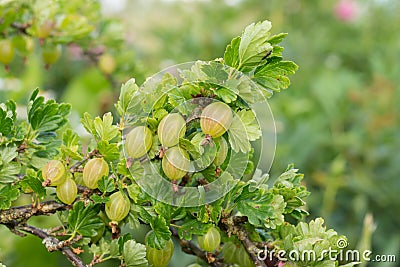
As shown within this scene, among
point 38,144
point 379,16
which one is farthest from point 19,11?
point 379,16

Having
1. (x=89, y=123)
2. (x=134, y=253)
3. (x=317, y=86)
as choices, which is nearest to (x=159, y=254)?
(x=134, y=253)

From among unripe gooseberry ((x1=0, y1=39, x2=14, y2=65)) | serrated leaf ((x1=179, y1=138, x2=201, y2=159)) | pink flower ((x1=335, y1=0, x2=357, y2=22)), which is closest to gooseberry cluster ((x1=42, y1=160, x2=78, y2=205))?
serrated leaf ((x1=179, y1=138, x2=201, y2=159))

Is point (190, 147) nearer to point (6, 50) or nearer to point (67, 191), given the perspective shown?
point (67, 191)

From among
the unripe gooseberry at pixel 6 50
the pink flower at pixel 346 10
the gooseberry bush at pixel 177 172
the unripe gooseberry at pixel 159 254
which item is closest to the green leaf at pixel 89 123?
the gooseberry bush at pixel 177 172

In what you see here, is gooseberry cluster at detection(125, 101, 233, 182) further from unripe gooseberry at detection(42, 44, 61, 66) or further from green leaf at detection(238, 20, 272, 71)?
unripe gooseberry at detection(42, 44, 61, 66)

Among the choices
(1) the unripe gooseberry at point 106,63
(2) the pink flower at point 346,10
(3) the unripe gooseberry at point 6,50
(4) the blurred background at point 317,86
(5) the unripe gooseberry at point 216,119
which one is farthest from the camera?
(2) the pink flower at point 346,10

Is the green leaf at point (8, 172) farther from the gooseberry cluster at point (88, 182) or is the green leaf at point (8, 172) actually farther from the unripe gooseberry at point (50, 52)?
the unripe gooseberry at point (50, 52)

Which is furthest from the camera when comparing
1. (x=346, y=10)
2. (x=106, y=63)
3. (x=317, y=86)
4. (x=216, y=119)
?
(x=346, y=10)
